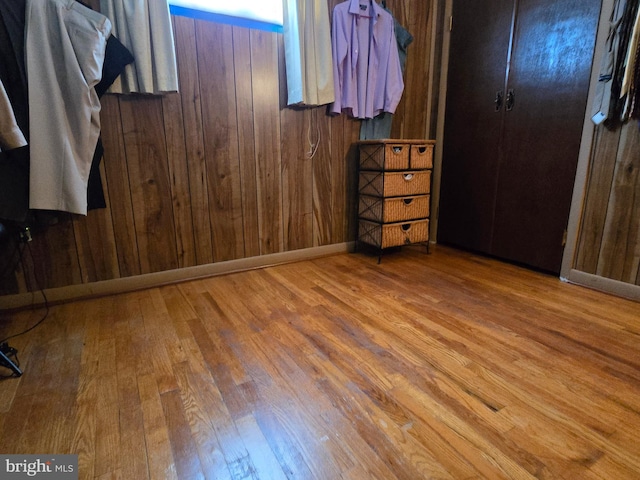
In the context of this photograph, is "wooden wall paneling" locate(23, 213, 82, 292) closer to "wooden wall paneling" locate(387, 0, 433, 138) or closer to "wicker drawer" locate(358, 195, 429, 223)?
"wicker drawer" locate(358, 195, 429, 223)

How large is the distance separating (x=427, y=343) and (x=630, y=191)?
1.36 meters

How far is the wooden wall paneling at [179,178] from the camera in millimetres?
1870

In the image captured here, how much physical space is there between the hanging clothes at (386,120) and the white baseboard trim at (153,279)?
873 mm

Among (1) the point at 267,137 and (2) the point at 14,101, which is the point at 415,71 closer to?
(1) the point at 267,137

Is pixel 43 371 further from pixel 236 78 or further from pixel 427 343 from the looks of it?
pixel 236 78

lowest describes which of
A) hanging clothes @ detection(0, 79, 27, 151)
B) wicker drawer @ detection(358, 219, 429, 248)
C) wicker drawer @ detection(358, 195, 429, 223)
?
wicker drawer @ detection(358, 219, 429, 248)

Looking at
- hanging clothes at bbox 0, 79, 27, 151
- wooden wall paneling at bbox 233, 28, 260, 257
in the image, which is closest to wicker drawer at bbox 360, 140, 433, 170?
wooden wall paneling at bbox 233, 28, 260, 257

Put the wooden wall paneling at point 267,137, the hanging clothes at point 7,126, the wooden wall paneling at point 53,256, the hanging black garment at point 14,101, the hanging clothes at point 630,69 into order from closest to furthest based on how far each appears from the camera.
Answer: the hanging clothes at point 7,126
the hanging black garment at point 14,101
the hanging clothes at point 630,69
the wooden wall paneling at point 53,256
the wooden wall paneling at point 267,137

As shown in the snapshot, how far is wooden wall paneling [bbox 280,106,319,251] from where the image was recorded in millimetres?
2242

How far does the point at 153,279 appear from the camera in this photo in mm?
1981

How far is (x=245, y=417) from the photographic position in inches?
38.7

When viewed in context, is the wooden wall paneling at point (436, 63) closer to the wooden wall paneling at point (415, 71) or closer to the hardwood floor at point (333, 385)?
the wooden wall paneling at point (415, 71)

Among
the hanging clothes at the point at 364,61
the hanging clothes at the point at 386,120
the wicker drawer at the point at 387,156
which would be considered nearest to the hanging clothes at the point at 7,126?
the hanging clothes at the point at 364,61

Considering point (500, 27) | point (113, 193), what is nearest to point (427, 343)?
point (113, 193)
